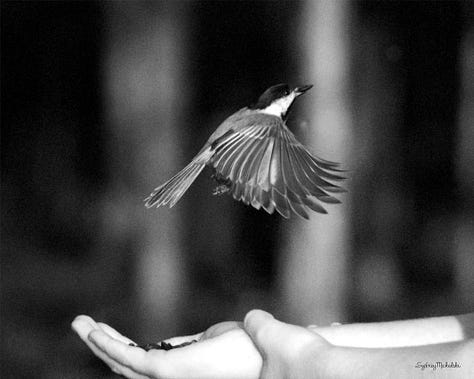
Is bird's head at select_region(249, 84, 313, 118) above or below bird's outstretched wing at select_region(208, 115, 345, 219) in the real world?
above

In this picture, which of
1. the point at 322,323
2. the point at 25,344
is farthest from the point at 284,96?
the point at 25,344

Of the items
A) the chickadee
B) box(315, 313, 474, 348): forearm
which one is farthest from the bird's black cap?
box(315, 313, 474, 348): forearm

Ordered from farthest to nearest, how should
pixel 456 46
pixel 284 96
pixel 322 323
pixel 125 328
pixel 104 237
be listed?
1. pixel 456 46
2. pixel 104 237
3. pixel 125 328
4. pixel 322 323
5. pixel 284 96

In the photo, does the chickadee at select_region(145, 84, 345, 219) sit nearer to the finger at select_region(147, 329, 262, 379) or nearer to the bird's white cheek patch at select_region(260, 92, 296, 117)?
the bird's white cheek patch at select_region(260, 92, 296, 117)

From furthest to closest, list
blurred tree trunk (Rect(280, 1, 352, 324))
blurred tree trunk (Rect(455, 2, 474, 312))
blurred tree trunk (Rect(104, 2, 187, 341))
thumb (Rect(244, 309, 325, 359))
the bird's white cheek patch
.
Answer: blurred tree trunk (Rect(455, 2, 474, 312)), blurred tree trunk (Rect(104, 2, 187, 341)), blurred tree trunk (Rect(280, 1, 352, 324)), the bird's white cheek patch, thumb (Rect(244, 309, 325, 359))

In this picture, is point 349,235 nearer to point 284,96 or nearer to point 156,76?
point 156,76
